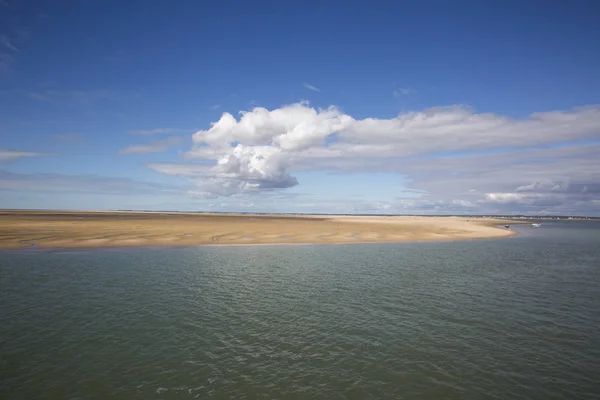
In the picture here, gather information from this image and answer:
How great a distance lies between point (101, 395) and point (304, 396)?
7396 millimetres

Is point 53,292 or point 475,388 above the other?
point 53,292

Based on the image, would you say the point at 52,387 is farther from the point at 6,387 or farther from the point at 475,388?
the point at 475,388

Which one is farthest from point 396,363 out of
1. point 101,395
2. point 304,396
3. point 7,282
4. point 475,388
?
A: point 7,282

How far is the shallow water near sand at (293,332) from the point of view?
1292 centimetres

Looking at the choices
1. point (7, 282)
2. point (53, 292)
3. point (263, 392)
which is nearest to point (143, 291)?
point (53, 292)

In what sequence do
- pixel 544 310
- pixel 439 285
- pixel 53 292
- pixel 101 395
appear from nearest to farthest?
pixel 101 395, pixel 544 310, pixel 53 292, pixel 439 285

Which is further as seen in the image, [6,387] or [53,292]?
[53,292]

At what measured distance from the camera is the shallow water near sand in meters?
12.9

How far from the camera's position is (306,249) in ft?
166

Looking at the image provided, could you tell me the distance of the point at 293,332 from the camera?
59.3 ft

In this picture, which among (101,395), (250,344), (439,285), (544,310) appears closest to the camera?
(101,395)

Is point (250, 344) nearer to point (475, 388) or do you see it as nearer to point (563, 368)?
point (475, 388)

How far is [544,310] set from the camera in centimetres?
2231

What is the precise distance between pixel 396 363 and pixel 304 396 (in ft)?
16.2
